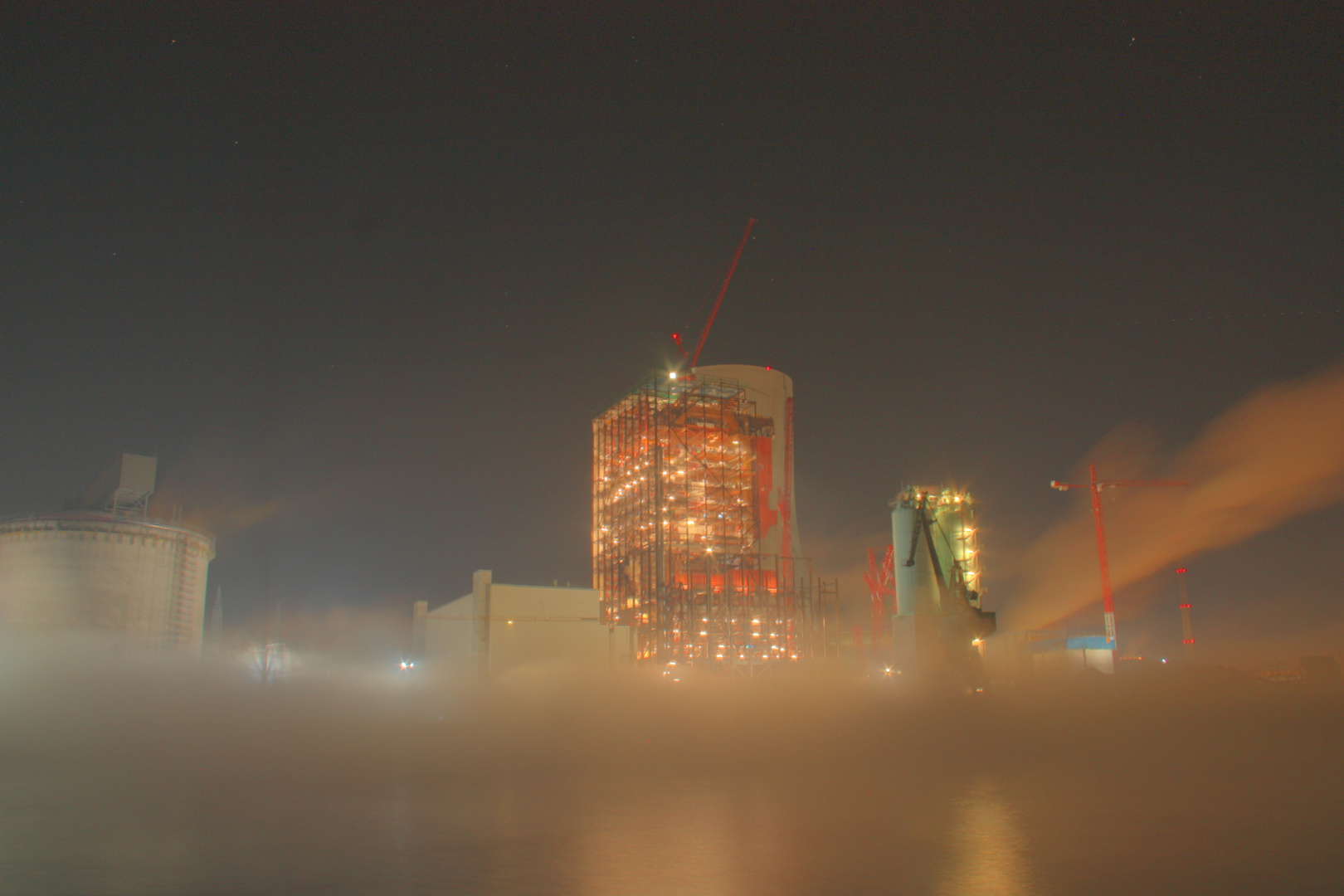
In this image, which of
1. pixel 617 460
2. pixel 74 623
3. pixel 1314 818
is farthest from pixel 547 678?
pixel 1314 818

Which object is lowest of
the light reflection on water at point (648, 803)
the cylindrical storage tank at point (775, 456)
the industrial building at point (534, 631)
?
the light reflection on water at point (648, 803)

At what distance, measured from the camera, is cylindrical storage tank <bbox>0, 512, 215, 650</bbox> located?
4084 centimetres

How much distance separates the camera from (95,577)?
139 feet

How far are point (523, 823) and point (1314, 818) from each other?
40.9 ft

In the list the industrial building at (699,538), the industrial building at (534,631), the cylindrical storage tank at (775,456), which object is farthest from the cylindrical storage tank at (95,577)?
the cylindrical storage tank at (775,456)

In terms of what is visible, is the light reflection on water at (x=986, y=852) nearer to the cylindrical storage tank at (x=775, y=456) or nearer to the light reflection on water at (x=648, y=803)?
the light reflection on water at (x=648, y=803)

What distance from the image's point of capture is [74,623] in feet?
134

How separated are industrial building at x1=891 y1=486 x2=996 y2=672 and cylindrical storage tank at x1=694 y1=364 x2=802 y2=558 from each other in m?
7.29

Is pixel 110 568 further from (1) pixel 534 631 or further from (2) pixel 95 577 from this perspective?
(1) pixel 534 631

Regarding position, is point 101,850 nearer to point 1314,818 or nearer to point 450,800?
point 450,800

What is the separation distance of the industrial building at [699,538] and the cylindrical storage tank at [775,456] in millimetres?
168

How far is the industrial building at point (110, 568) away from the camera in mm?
40969

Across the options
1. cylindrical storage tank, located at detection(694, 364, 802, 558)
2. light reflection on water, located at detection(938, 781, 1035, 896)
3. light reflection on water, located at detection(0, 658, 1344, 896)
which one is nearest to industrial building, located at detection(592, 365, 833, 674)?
cylindrical storage tank, located at detection(694, 364, 802, 558)

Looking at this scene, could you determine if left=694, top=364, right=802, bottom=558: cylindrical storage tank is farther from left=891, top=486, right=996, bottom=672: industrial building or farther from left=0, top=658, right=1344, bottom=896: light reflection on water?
left=0, top=658, right=1344, bottom=896: light reflection on water
